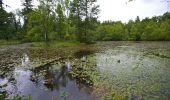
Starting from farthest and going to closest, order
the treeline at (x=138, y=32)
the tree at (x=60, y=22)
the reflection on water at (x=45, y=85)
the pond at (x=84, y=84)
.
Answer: the treeline at (x=138, y=32)
the tree at (x=60, y=22)
the reflection on water at (x=45, y=85)
the pond at (x=84, y=84)

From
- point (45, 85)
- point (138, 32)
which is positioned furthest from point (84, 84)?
point (138, 32)

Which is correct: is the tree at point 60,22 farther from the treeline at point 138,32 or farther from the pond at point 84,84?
the pond at point 84,84

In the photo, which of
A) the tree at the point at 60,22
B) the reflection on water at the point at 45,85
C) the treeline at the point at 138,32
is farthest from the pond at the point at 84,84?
the treeline at the point at 138,32

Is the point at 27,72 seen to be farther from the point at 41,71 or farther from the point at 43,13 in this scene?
the point at 43,13

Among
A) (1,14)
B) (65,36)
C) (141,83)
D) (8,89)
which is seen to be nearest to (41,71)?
(8,89)

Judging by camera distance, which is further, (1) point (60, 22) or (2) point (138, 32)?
(2) point (138, 32)

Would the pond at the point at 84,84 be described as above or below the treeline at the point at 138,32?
below

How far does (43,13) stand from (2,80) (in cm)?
3753

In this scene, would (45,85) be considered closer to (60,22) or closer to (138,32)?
(60,22)

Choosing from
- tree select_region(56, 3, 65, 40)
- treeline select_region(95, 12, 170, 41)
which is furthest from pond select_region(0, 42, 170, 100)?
treeline select_region(95, 12, 170, 41)

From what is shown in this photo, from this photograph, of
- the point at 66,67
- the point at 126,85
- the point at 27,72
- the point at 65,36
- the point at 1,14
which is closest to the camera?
the point at 1,14

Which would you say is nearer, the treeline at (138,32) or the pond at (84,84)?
the pond at (84,84)

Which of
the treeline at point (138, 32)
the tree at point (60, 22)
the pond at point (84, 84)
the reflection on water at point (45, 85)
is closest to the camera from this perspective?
the pond at point (84, 84)

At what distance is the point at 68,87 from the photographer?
14.5m
